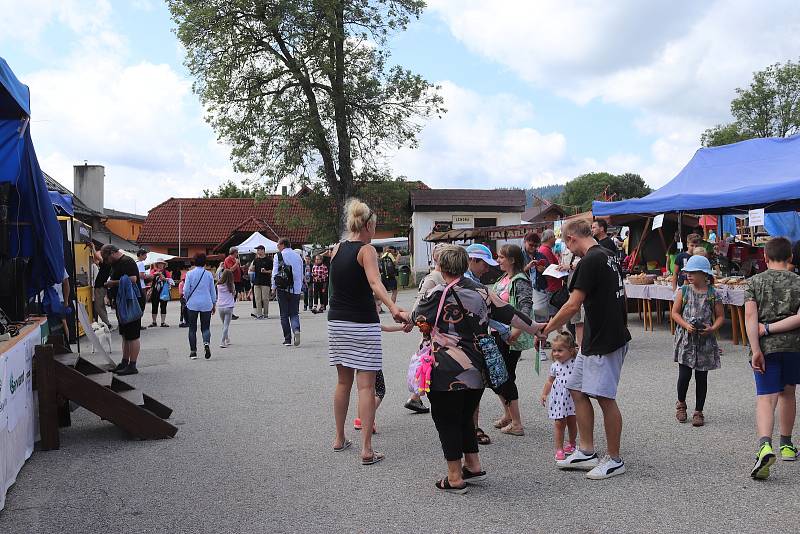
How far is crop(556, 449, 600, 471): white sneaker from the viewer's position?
532 cm

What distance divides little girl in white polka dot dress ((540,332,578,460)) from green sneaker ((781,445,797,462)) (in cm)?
146

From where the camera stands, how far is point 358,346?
5738mm

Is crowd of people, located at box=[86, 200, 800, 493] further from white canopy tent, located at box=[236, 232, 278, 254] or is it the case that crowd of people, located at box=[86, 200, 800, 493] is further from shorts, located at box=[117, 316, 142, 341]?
white canopy tent, located at box=[236, 232, 278, 254]

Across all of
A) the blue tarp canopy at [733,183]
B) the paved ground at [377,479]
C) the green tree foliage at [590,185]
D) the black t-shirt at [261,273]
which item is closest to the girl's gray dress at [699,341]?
the paved ground at [377,479]

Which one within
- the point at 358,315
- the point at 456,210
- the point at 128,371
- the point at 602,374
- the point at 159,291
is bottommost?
the point at 128,371

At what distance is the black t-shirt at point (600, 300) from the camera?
16.6 feet

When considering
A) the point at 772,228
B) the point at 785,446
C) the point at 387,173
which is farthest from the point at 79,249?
the point at 387,173

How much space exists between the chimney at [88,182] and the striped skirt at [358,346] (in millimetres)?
36892

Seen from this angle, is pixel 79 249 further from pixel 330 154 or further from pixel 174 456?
pixel 330 154

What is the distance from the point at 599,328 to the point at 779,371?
137 centimetres

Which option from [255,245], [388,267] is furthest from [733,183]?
[255,245]

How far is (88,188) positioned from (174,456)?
36385mm

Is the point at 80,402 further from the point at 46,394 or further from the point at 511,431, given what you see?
the point at 511,431

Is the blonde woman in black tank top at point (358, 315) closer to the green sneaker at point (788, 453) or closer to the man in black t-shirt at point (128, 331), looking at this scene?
the green sneaker at point (788, 453)
